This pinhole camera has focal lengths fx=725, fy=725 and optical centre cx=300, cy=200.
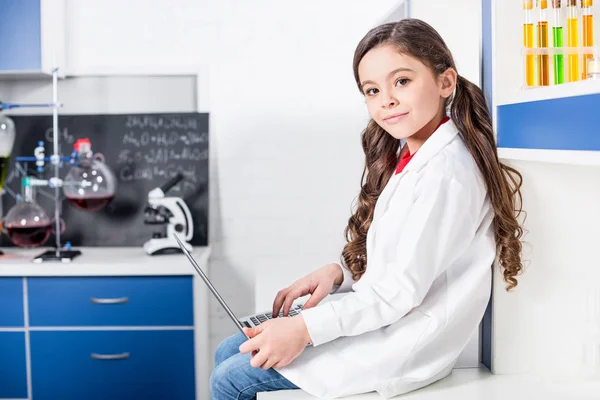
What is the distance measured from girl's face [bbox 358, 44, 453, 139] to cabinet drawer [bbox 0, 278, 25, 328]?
1.74 meters

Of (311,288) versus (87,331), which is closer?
(311,288)

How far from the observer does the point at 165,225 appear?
2.92 meters

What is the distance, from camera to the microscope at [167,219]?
269cm

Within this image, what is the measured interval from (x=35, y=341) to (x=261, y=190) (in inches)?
40.5

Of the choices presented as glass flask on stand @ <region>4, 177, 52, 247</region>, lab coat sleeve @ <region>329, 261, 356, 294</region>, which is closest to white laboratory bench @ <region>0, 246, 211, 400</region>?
glass flask on stand @ <region>4, 177, 52, 247</region>

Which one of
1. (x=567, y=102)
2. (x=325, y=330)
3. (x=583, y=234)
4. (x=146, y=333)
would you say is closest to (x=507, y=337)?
(x=583, y=234)

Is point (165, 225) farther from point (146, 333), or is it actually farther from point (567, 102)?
point (567, 102)

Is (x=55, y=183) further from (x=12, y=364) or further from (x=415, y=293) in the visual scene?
(x=415, y=293)

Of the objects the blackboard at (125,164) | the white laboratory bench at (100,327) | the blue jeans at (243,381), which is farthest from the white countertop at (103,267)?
the blue jeans at (243,381)

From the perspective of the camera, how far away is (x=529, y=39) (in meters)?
1.32

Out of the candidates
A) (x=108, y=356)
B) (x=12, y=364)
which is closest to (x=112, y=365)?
(x=108, y=356)

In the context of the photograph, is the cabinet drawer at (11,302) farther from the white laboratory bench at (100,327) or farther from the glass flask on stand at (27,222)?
the glass flask on stand at (27,222)

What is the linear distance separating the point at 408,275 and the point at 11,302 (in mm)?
1859

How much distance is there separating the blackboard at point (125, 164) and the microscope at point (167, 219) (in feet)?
0.43
